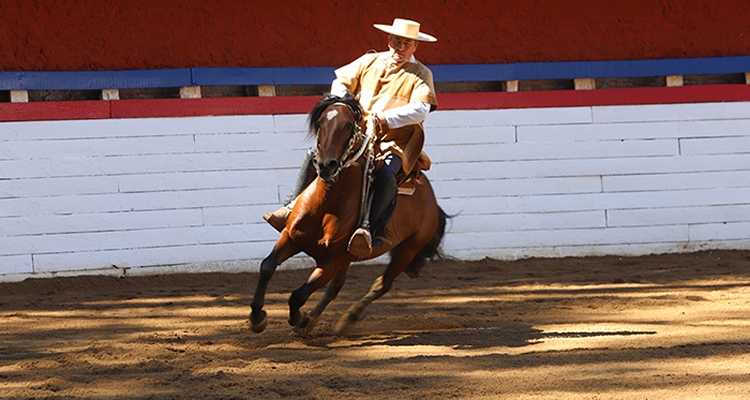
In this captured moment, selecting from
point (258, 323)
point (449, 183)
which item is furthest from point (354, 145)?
point (449, 183)

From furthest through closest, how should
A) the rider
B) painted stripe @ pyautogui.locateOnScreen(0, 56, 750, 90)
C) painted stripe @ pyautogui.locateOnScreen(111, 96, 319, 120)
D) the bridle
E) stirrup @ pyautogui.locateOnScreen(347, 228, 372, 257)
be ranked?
painted stripe @ pyautogui.locateOnScreen(111, 96, 319, 120) < painted stripe @ pyautogui.locateOnScreen(0, 56, 750, 90) < the rider < stirrup @ pyautogui.locateOnScreen(347, 228, 372, 257) < the bridle

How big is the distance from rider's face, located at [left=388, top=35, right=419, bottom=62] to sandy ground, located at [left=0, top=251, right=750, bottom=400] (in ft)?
6.06

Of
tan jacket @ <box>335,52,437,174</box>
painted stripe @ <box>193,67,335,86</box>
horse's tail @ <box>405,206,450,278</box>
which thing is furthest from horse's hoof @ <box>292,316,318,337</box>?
painted stripe @ <box>193,67,335,86</box>

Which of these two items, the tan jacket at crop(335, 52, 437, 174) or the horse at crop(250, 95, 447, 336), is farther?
the tan jacket at crop(335, 52, 437, 174)

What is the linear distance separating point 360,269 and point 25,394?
16.8ft

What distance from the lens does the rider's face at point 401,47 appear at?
19.1 ft

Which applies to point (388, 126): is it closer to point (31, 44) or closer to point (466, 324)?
point (466, 324)

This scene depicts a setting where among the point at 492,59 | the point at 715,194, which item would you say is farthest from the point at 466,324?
the point at 715,194

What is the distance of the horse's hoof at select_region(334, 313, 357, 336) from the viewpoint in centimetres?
579

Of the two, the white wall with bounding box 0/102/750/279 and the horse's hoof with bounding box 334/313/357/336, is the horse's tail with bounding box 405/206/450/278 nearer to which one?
the horse's hoof with bounding box 334/313/357/336

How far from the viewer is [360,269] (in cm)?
873

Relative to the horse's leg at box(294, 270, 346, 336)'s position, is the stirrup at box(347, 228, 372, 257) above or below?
above

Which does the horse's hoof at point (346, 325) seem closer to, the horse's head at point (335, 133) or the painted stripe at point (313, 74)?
the horse's head at point (335, 133)

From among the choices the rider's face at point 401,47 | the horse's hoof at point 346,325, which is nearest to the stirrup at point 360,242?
the horse's hoof at point 346,325
